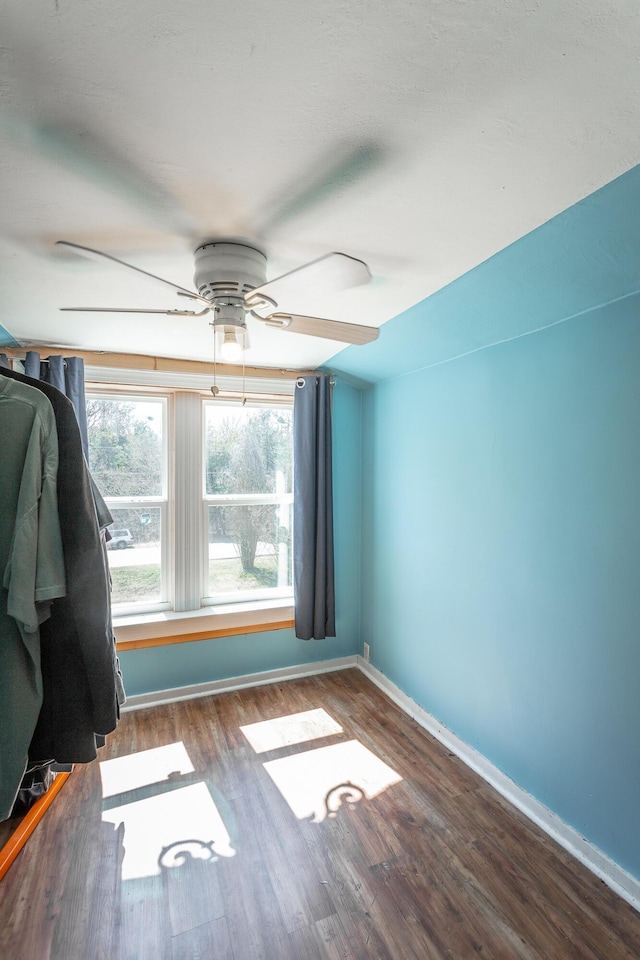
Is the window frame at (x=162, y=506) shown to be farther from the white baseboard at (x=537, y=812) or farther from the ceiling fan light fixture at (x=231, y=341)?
the white baseboard at (x=537, y=812)

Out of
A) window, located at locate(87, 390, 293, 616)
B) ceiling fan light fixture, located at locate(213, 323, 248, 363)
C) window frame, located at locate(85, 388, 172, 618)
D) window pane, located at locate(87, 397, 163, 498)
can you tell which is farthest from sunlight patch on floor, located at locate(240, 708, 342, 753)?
ceiling fan light fixture, located at locate(213, 323, 248, 363)

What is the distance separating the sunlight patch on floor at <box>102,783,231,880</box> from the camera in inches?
69.2

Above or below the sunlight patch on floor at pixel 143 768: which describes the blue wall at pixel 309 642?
above

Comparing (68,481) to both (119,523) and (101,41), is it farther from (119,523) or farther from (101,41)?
(119,523)

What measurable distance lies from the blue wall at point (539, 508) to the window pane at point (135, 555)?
1.74 metres

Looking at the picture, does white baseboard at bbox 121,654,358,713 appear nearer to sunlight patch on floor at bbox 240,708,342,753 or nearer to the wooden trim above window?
sunlight patch on floor at bbox 240,708,342,753

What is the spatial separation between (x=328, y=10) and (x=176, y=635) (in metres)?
2.99

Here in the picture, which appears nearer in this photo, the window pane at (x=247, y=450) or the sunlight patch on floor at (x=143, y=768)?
the sunlight patch on floor at (x=143, y=768)

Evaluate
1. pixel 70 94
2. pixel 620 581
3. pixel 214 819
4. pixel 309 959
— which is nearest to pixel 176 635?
pixel 214 819

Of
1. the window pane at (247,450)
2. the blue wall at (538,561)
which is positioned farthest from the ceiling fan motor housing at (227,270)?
the window pane at (247,450)

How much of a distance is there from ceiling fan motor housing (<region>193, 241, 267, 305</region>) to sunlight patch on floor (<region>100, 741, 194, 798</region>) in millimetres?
2262

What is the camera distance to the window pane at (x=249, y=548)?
324 cm

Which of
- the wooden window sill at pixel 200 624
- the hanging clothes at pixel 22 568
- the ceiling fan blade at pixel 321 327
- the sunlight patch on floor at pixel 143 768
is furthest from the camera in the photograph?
the wooden window sill at pixel 200 624

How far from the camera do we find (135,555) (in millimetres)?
3039
